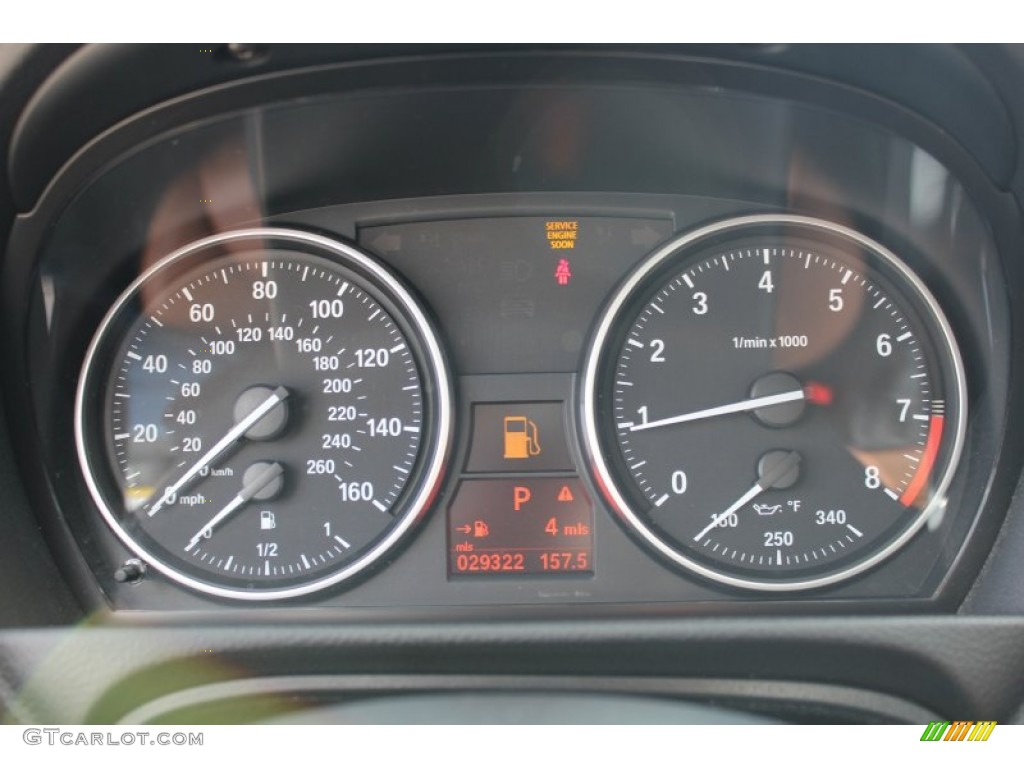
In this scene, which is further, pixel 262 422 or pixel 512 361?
pixel 512 361

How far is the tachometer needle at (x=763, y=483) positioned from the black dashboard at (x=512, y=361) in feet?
0.03

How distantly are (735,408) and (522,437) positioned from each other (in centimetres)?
63

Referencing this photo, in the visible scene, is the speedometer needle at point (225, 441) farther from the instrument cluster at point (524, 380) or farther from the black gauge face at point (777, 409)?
the black gauge face at point (777, 409)

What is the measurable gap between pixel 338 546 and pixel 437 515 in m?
0.30

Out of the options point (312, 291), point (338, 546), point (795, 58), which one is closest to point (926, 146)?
point (795, 58)

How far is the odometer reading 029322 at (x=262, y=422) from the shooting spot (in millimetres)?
3283

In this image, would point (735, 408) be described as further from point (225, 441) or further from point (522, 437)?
point (225, 441)

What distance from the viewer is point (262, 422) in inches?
128

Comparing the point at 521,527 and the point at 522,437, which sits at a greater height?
the point at 522,437
